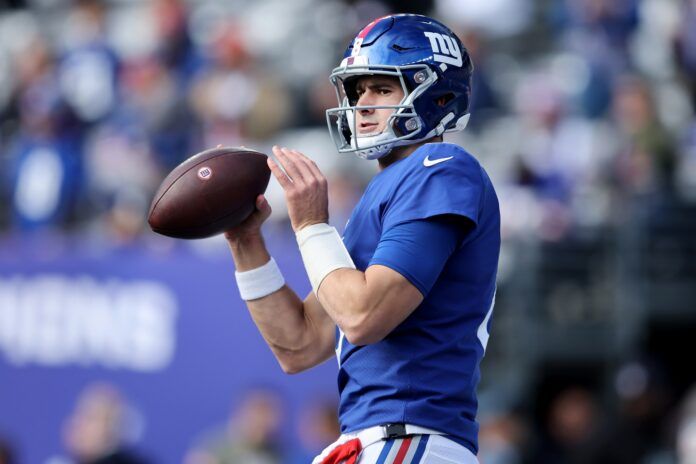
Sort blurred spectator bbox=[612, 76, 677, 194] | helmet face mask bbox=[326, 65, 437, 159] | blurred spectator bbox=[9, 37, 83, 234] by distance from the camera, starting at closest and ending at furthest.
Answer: helmet face mask bbox=[326, 65, 437, 159] < blurred spectator bbox=[612, 76, 677, 194] < blurred spectator bbox=[9, 37, 83, 234]

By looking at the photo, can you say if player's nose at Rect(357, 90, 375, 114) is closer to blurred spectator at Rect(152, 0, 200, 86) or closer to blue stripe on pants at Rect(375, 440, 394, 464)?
blue stripe on pants at Rect(375, 440, 394, 464)

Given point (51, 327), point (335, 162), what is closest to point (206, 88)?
point (335, 162)

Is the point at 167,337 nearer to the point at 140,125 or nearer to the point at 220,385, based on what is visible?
the point at 220,385

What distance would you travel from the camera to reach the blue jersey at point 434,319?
342 centimetres

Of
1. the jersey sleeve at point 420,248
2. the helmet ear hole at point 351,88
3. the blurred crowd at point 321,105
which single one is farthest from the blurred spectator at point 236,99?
the jersey sleeve at point 420,248

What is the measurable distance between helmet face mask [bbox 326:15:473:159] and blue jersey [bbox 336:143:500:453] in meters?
0.12

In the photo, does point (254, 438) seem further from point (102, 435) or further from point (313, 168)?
point (313, 168)

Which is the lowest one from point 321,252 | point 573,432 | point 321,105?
point 573,432

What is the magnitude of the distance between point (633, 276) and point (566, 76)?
2353mm

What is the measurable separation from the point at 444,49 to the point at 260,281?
88 cm

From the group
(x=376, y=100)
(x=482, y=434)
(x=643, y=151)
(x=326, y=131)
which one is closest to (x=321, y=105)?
(x=326, y=131)

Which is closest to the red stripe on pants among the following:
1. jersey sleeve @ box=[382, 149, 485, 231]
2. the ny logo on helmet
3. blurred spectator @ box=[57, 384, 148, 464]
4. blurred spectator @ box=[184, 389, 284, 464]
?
jersey sleeve @ box=[382, 149, 485, 231]

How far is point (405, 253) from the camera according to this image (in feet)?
10.9

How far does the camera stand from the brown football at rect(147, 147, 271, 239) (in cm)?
381
